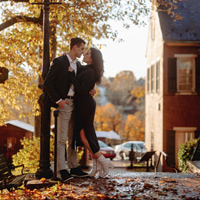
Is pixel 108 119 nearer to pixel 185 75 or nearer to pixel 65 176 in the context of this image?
pixel 185 75

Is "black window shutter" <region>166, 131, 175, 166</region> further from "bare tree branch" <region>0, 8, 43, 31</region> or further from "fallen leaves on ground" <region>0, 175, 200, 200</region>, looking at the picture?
"fallen leaves on ground" <region>0, 175, 200, 200</region>

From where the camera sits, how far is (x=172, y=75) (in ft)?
62.2

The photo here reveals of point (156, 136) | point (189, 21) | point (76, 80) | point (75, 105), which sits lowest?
point (156, 136)

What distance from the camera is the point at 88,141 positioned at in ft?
20.2

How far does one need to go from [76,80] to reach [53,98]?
1.56ft

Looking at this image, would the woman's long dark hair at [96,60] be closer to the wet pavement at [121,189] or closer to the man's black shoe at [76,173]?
the man's black shoe at [76,173]

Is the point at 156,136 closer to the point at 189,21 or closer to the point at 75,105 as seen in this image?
the point at 189,21

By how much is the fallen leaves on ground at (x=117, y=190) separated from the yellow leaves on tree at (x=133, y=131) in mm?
62398

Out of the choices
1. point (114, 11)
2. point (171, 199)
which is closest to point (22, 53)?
point (114, 11)

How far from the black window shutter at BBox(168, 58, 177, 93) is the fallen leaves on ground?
13.3 m

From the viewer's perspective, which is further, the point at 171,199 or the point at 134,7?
the point at 134,7

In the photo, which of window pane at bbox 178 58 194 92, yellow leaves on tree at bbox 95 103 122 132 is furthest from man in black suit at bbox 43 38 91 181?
yellow leaves on tree at bbox 95 103 122 132

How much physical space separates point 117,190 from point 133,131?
63.4 meters

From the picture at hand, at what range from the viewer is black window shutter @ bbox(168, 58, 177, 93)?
62.2 feet
